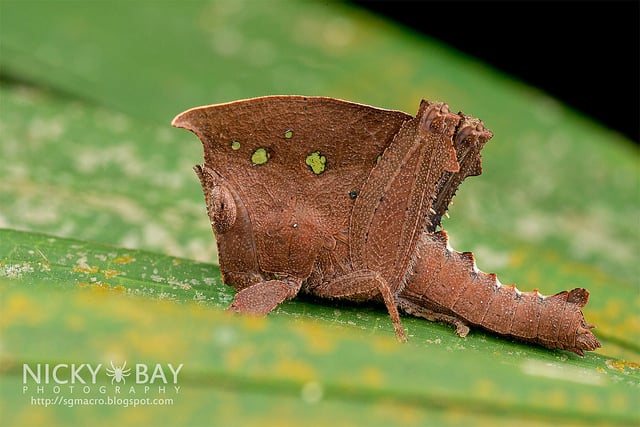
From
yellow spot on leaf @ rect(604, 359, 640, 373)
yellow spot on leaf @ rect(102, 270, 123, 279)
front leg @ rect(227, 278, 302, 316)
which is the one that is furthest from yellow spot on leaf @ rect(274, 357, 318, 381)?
yellow spot on leaf @ rect(604, 359, 640, 373)

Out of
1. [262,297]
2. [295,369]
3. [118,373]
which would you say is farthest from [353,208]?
[118,373]

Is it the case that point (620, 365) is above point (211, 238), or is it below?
below

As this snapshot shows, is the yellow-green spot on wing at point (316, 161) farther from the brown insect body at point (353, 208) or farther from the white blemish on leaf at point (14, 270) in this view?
the white blemish on leaf at point (14, 270)

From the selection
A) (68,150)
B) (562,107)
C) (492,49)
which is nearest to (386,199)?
(68,150)

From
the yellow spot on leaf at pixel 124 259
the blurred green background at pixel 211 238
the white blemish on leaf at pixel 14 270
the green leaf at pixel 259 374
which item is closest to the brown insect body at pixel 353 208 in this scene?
the blurred green background at pixel 211 238

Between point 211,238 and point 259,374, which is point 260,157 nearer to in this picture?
point 211,238

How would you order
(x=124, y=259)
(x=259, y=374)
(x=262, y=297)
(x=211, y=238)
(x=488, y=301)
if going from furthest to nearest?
(x=211, y=238)
(x=124, y=259)
(x=488, y=301)
(x=262, y=297)
(x=259, y=374)
